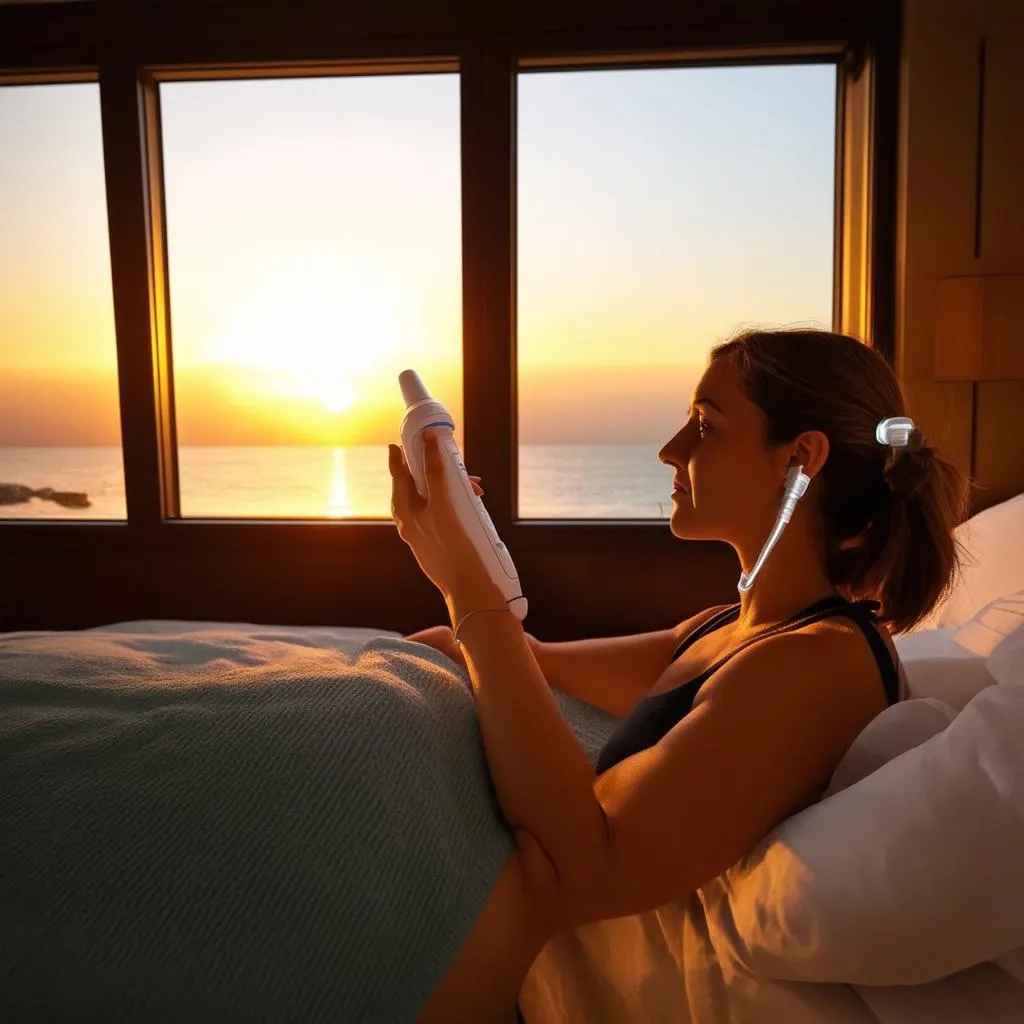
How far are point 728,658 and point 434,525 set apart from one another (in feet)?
1.18

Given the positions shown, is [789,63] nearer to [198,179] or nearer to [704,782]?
[198,179]

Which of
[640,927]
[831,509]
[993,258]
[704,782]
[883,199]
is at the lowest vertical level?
[640,927]

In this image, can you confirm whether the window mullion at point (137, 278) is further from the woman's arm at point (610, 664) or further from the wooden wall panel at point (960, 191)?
the wooden wall panel at point (960, 191)

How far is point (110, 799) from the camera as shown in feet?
2.32

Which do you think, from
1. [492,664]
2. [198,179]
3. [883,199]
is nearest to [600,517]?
[883,199]

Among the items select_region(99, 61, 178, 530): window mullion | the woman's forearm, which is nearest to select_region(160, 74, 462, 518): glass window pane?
select_region(99, 61, 178, 530): window mullion

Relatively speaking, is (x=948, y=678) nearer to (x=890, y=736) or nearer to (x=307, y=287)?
(x=890, y=736)

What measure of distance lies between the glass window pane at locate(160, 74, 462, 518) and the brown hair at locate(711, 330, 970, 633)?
62.6 inches

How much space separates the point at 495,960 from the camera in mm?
743

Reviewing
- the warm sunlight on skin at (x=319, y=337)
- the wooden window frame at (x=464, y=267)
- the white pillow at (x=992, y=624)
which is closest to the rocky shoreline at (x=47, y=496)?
the wooden window frame at (x=464, y=267)

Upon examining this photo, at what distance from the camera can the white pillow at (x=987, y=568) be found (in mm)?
1370

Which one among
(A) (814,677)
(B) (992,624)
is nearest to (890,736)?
(A) (814,677)

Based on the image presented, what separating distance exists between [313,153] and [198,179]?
0.37 m

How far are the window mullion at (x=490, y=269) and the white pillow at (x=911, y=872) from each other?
1.61 metres
